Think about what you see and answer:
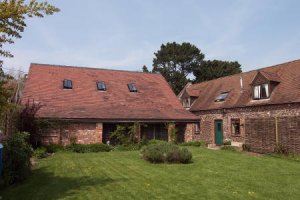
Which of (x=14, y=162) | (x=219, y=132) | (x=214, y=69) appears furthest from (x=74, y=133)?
(x=214, y=69)

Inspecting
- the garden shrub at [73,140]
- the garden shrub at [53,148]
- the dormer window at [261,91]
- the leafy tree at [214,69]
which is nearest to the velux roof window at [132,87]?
the garden shrub at [73,140]

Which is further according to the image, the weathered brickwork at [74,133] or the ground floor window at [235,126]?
the ground floor window at [235,126]

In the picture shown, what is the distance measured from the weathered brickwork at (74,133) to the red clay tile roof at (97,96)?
2.45 feet

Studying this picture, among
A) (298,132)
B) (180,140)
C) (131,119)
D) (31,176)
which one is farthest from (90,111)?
(298,132)

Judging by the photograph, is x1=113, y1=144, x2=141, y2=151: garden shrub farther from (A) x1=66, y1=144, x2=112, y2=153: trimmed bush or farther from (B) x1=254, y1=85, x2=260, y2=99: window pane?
(B) x1=254, y1=85, x2=260, y2=99: window pane

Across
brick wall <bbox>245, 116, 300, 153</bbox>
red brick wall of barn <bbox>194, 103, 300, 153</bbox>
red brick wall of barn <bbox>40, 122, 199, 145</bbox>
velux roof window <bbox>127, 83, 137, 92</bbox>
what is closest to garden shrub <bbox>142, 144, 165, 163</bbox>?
red brick wall of barn <bbox>40, 122, 199, 145</bbox>

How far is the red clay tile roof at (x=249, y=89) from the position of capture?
2066 cm

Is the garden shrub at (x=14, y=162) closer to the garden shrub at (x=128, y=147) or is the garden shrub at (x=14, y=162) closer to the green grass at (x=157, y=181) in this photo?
the green grass at (x=157, y=181)

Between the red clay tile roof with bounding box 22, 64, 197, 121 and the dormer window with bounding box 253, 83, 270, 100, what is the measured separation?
547cm

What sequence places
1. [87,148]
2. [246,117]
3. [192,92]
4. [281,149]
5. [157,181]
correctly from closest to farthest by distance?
[157,181] < [281,149] < [87,148] < [246,117] < [192,92]

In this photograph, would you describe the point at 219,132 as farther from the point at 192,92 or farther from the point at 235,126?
the point at 192,92

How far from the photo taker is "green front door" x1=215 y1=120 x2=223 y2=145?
83.9 feet

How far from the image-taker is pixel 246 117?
23.0 meters

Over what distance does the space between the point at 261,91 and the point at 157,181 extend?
14.7 m
